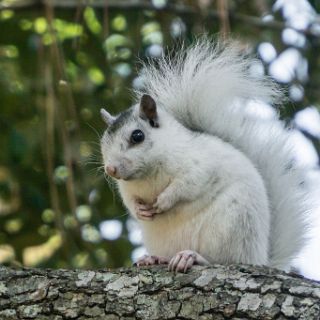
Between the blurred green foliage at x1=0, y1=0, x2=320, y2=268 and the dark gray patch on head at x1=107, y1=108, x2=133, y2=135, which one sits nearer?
the dark gray patch on head at x1=107, y1=108, x2=133, y2=135

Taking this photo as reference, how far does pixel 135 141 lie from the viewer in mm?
4332

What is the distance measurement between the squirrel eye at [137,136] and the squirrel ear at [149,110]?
0.07 meters

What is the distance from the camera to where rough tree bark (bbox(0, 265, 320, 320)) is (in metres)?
3.35

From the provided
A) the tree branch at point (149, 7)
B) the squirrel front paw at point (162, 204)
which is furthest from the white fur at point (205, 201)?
the tree branch at point (149, 7)

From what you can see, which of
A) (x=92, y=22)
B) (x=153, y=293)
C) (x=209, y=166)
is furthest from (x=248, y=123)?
(x=92, y=22)

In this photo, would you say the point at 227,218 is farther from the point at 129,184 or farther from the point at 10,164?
the point at 10,164

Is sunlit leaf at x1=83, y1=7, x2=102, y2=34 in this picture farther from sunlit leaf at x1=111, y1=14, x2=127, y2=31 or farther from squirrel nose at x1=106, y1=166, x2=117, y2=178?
squirrel nose at x1=106, y1=166, x2=117, y2=178

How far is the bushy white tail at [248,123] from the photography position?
4285mm

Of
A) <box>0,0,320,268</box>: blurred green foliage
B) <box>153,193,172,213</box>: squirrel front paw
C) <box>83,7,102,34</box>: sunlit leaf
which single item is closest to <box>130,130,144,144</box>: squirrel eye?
<box>153,193,172,213</box>: squirrel front paw

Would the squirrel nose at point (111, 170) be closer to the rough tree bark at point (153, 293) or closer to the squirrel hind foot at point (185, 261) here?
the squirrel hind foot at point (185, 261)

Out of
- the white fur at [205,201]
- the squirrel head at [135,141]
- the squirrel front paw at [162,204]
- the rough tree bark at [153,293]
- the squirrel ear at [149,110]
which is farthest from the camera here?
the squirrel ear at [149,110]

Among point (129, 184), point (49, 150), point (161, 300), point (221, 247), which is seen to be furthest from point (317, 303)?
point (49, 150)

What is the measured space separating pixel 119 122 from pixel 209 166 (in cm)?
52

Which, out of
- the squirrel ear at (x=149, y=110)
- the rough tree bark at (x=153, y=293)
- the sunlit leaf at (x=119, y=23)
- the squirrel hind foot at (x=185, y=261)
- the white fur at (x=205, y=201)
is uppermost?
the sunlit leaf at (x=119, y=23)
